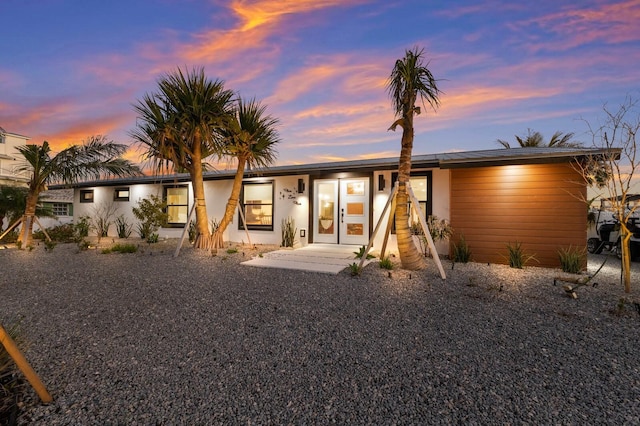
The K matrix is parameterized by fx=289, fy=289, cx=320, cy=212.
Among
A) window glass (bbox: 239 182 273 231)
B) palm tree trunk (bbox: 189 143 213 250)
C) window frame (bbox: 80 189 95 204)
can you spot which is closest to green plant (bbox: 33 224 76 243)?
window frame (bbox: 80 189 95 204)

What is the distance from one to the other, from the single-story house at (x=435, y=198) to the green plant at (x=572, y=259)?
21 cm

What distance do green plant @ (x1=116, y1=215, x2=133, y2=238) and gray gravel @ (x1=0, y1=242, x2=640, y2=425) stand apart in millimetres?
7887

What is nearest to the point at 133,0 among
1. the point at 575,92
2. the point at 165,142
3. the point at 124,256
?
the point at 165,142

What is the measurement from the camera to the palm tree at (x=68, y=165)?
9.21 meters

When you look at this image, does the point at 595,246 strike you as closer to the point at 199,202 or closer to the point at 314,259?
the point at 314,259

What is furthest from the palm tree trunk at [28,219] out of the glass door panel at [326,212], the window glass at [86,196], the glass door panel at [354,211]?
the glass door panel at [354,211]

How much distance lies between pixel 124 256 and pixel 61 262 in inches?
48.8

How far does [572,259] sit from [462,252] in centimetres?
209

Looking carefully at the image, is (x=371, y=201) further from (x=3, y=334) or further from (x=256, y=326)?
(x=3, y=334)

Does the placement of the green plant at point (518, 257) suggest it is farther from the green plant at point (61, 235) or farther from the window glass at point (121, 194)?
the window glass at point (121, 194)

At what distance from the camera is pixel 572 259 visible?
6.12m

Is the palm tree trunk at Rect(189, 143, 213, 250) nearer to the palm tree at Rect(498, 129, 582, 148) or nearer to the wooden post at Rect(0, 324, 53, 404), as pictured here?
the wooden post at Rect(0, 324, 53, 404)

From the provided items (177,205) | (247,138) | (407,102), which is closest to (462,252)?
(407,102)

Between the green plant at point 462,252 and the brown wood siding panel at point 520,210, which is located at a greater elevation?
the brown wood siding panel at point 520,210
